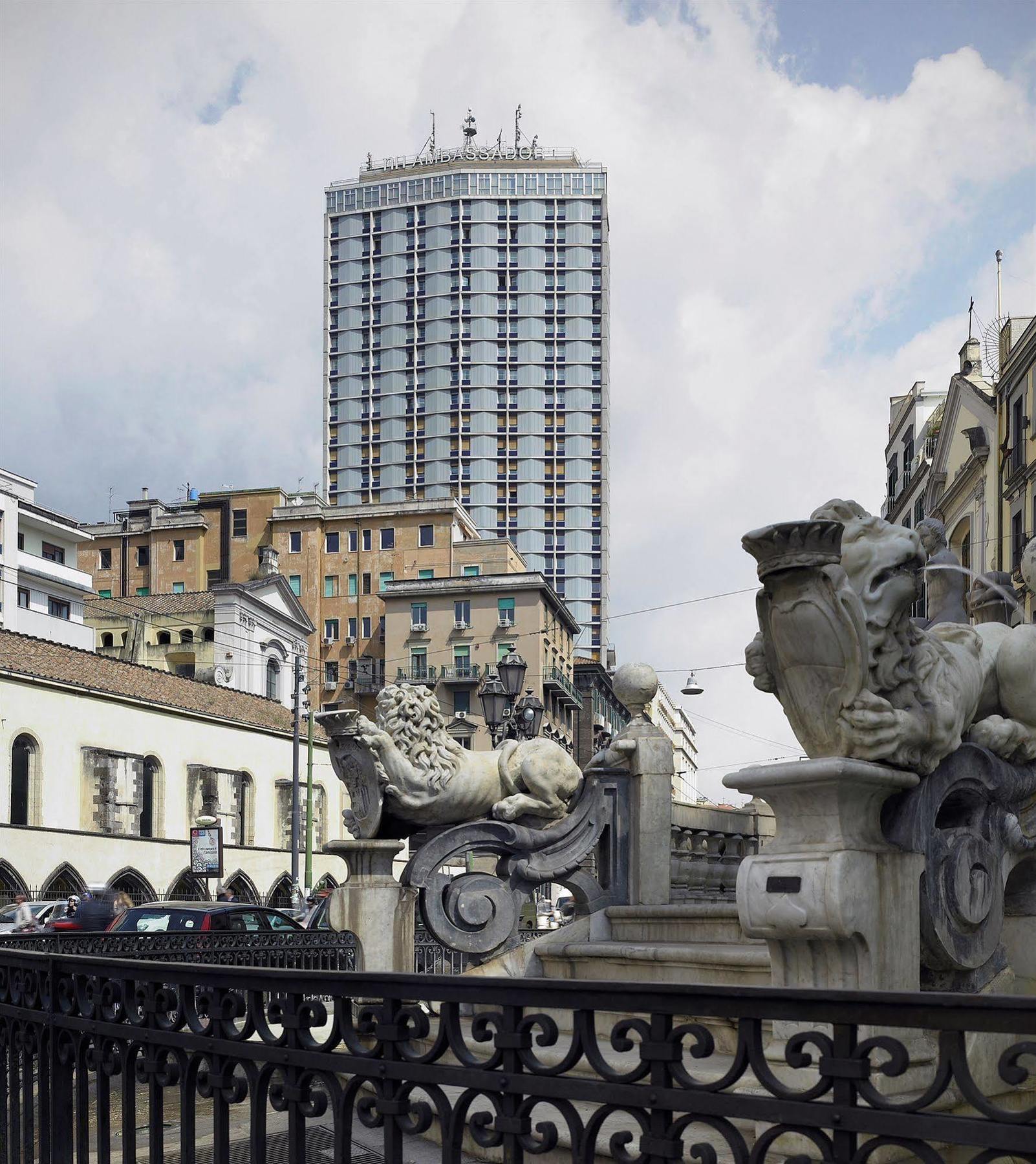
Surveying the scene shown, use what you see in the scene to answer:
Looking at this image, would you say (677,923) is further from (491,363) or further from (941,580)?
(491,363)

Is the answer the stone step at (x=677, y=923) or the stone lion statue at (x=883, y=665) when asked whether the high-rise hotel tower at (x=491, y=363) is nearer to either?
the stone step at (x=677, y=923)

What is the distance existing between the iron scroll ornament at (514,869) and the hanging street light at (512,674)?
8.37 meters

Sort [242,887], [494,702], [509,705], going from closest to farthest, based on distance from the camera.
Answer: [494,702] < [509,705] < [242,887]

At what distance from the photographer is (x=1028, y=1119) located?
2.11 meters

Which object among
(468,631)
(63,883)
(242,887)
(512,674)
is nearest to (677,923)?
(512,674)

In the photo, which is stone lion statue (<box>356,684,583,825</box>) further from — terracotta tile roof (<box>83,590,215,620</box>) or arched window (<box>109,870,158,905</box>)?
terracotta tile roof (<box>83,590,215,620</box>)

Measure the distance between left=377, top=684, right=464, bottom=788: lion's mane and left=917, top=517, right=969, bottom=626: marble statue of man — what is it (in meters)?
3.06

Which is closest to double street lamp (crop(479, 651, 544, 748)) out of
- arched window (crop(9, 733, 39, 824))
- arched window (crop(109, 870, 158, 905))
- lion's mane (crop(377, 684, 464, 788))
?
lion's mane (crop(377, 684, 464, 788))

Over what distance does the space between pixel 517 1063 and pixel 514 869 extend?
548 centimetres

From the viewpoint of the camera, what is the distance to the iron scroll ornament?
311 inches

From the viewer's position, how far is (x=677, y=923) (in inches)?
289

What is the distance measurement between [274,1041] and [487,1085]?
30.2 inches

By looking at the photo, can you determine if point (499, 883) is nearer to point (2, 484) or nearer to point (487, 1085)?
point (487, 1085)

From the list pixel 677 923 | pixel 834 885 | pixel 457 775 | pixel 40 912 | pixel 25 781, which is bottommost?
pixel 40 912
